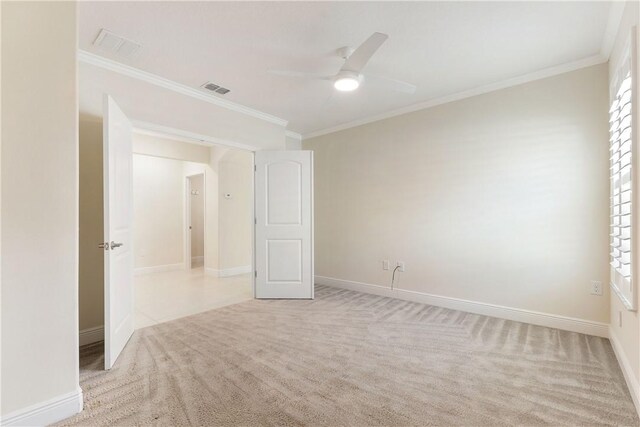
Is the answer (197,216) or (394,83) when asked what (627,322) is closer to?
(394,83)

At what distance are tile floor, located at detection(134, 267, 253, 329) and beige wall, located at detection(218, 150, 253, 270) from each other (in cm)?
42

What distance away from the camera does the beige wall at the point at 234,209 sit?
5.65 meters

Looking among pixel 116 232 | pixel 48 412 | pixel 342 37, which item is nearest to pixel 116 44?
pixel 116 232

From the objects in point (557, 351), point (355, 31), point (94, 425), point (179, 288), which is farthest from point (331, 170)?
point (94, 425)

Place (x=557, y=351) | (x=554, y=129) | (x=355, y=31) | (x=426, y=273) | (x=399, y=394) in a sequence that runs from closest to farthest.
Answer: (x=399, y=394)
(x=355, y=31)
(x=557, y=351)
(x=554, y=129)
(x=426, y=273)

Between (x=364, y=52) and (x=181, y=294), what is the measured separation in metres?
3.99

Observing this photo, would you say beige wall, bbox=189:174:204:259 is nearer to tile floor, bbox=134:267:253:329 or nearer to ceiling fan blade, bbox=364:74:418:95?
tile floor, bbox=134:267:253:329

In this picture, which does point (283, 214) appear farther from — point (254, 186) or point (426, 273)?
point (426, 273)

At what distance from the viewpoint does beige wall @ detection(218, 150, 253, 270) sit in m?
5.65

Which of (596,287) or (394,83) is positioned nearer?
(394,83)

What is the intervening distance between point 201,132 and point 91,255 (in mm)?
1684

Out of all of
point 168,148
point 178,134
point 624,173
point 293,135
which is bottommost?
point 624,173

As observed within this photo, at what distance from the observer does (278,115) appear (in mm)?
4215

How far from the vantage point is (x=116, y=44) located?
2.42 meters
